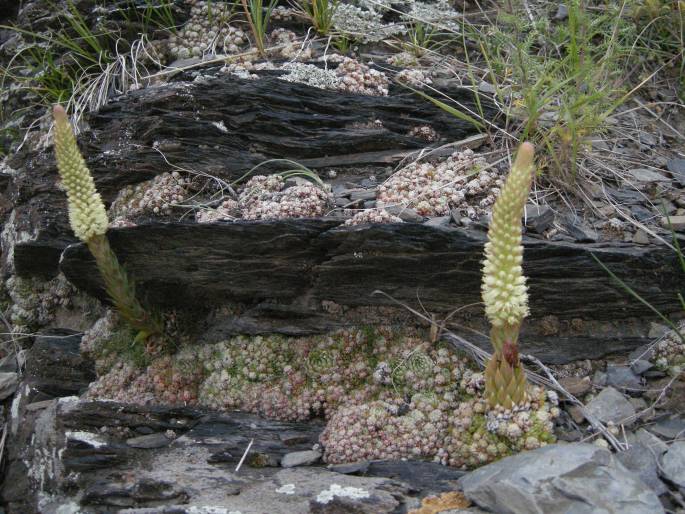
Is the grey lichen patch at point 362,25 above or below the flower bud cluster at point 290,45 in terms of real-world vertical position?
above

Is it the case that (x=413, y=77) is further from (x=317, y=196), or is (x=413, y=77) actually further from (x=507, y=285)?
(x=507, y=285)

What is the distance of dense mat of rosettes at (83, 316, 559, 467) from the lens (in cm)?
388

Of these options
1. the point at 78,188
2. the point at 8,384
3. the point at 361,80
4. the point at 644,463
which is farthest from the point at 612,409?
the point at 8,384

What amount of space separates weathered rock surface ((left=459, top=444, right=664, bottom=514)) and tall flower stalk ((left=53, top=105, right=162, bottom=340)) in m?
2.95

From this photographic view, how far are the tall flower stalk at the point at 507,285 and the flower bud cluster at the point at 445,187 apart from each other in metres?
1.17

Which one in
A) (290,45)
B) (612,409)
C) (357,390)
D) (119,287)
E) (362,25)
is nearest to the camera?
(612,409)

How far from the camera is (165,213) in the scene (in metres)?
5.21

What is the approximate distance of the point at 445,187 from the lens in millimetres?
4801

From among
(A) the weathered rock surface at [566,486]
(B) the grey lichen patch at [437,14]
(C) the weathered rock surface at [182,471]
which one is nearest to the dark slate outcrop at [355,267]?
(C) the weathered rock surface at [182,471]

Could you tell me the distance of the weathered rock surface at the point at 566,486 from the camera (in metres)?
3.05

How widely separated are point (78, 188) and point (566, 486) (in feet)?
12.2

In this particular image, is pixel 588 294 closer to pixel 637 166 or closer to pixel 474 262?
pixel 474 262

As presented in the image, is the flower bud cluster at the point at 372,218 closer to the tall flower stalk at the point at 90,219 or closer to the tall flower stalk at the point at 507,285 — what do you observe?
the tall flower stalk at the point at 507,285

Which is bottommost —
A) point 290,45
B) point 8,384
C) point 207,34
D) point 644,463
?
point 8,384
